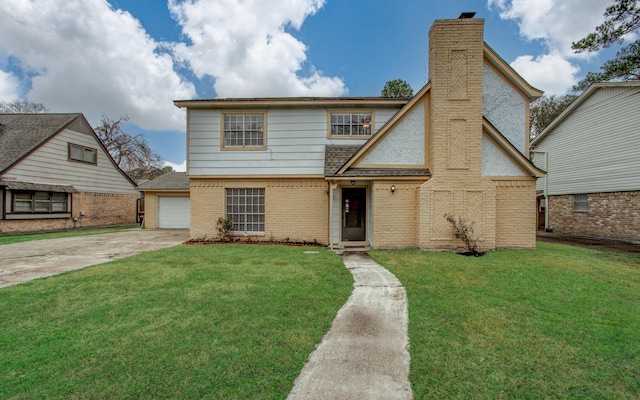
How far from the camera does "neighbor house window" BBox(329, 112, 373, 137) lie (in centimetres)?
1164

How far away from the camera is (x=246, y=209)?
11828mm

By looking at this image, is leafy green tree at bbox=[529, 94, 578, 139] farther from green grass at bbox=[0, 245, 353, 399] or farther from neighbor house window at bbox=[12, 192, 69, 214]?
neighbor house window at bbox=[12, 192, 69, 214]

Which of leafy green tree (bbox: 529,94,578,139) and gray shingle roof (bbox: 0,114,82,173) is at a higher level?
leafy green tree (bbox: 529,94,578,139)

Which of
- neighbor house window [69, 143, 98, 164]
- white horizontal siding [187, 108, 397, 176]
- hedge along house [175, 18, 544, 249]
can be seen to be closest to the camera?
A: hedge along house [175, 18, 544, 249]

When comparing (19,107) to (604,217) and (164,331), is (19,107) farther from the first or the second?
(604,217)

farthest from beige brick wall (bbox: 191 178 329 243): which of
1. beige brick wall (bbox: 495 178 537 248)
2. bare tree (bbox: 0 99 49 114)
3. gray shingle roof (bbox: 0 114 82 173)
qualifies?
bare tree (bbox: 0 99 49 114)

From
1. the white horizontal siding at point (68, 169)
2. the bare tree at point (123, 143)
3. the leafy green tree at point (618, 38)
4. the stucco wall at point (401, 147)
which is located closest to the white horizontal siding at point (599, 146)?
the leafy green tree at point (618, 38)

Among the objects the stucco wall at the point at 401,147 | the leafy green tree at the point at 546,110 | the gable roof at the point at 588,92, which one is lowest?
the stucco wall at the point at 401,147

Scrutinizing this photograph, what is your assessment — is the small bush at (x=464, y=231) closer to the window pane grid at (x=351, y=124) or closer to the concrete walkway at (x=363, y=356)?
the window pane grid at (x=351, y=124)

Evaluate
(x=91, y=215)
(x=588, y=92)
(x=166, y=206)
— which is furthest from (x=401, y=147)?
(x=91, y=215)

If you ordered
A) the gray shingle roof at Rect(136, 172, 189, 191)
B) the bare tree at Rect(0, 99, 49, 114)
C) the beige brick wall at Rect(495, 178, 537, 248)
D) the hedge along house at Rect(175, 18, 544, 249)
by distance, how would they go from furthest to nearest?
the bare tree at Rect(0, 99, 49, 114)
the gray shingle roof at Rect(136, 172, 189, 191)
the beige brick wall at Rect(495, 178, 537, 248)
the hedge along house at Rect(175, 18, 544, 249)

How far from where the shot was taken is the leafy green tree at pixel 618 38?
34.0 ft

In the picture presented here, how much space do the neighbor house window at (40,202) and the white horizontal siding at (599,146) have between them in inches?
1241

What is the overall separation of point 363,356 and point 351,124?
394 inches
